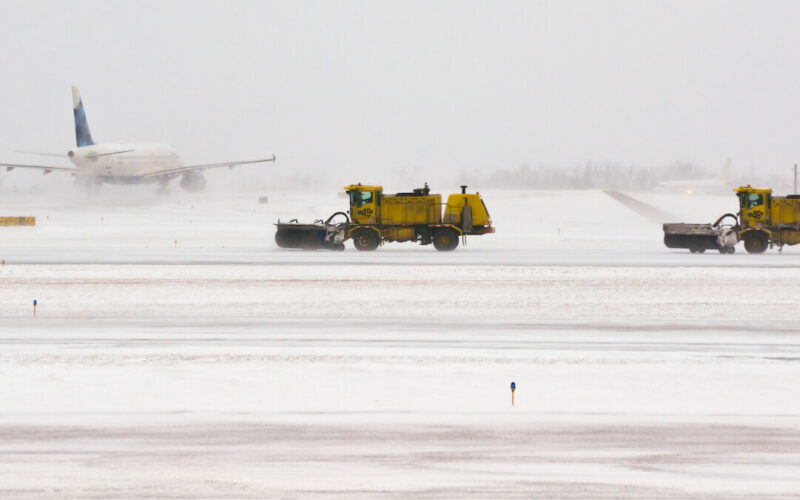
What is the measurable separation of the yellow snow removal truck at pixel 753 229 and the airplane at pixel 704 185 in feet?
287

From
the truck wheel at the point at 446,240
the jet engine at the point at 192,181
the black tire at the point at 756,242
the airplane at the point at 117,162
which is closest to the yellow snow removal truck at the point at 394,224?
the truck wheel at the point at 446,240

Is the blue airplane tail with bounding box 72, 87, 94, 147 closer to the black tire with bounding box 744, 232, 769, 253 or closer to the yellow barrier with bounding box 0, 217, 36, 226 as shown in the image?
the yellow barrier with bounding box 0, 217, 36, 226

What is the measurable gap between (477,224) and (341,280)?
48.2ft

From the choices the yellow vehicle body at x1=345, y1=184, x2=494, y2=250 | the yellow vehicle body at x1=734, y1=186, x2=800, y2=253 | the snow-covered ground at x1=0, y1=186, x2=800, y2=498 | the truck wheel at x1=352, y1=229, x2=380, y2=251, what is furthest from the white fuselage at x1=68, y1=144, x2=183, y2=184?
the yellow vehicle body at x1=734, y1=186, x2=800, y2=253

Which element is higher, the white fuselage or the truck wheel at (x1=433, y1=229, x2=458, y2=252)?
the white fuselage

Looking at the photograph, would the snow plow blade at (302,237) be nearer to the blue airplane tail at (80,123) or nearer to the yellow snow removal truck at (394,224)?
the yellow snow removal truck at (394,224)

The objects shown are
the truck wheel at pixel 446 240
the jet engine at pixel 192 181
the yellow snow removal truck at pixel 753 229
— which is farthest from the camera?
the jet engine at pixel 192 181

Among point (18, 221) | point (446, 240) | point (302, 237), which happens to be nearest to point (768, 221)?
point (446, 240)

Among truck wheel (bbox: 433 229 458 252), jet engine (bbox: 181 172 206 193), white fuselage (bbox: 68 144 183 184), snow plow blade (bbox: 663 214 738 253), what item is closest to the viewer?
snow plow blade (bbox: 663 214 738 253)

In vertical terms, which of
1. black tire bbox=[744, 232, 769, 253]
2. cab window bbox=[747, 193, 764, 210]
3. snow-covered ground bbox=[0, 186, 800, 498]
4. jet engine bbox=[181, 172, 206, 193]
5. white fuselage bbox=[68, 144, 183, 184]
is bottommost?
snow-covered ground bbox=[0, 186, 800, 498]

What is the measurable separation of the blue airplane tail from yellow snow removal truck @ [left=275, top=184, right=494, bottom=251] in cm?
5752

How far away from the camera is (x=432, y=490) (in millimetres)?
9344

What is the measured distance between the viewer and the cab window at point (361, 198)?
41406 mm

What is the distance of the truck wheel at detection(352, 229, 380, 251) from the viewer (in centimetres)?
4084
